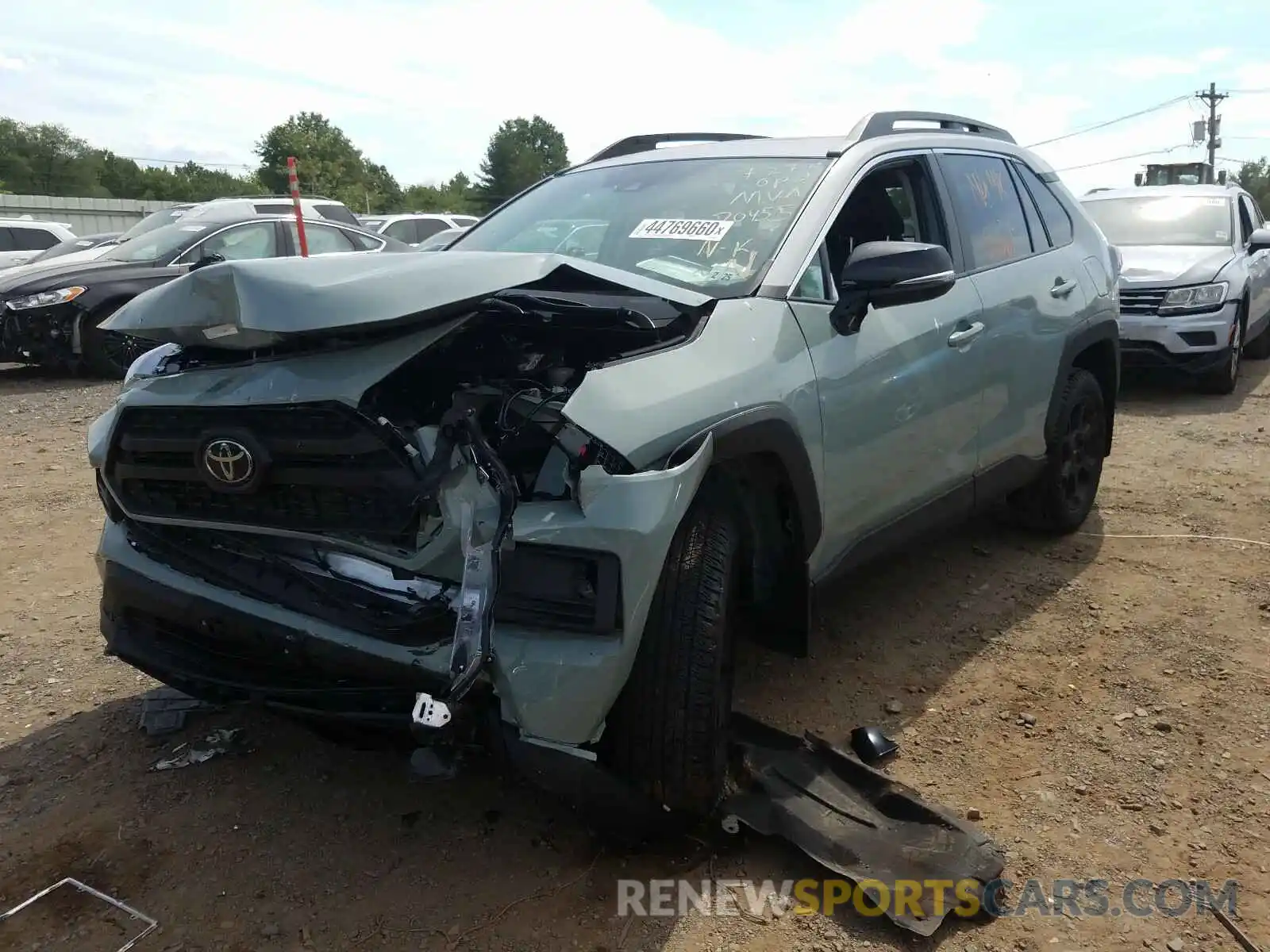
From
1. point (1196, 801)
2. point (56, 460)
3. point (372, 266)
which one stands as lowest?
point (1196, 801)

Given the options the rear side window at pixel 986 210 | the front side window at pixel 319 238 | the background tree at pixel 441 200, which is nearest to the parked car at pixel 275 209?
the front side window at pixel 319 238

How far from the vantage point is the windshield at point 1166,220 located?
8875 mm

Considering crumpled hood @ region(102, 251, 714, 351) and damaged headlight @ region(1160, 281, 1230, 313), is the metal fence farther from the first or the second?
crumpled hood @ region(102, 251, 714, 351)

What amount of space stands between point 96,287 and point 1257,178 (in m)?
84.9

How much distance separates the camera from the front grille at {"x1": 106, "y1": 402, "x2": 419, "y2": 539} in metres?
2.11

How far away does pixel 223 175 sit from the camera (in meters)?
64.1

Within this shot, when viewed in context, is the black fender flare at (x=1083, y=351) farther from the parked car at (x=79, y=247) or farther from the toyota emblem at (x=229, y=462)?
the parked car at (x=79, y=247)

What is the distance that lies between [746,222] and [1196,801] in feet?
6.76

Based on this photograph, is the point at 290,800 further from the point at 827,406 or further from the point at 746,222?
the point at 746,222

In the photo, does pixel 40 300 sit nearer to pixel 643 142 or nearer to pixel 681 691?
pixel 643 142

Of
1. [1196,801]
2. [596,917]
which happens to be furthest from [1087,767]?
[596,917]

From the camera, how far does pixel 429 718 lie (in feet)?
6.62

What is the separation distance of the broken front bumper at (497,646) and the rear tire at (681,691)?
0.44 feet

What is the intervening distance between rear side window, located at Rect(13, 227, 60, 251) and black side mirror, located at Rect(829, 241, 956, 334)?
610 inches
